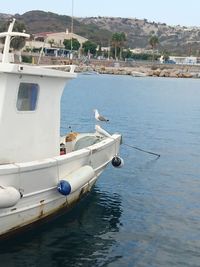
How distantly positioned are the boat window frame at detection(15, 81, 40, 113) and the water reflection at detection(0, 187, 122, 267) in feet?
9.36

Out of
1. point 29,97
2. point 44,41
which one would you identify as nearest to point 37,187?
point 29,97

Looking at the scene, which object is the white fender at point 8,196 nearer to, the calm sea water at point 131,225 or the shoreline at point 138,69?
the calm sea water at point 131,225

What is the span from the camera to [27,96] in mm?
12000

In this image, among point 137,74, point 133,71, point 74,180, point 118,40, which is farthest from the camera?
point 118,40

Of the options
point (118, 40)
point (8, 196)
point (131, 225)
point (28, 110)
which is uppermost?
point (118, 40)

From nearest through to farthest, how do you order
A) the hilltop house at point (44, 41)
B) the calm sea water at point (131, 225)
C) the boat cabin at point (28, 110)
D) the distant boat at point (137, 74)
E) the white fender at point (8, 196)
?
the white fender at point (8, 196), the boat cabin at point (28, 110), the calm sea water at point (131, 225), the hilltop house at point (44, 41), the distant boat at point (137, 74)

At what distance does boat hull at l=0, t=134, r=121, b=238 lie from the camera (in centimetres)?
1066

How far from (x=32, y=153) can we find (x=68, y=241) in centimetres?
224

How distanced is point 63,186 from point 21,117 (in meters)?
1.85

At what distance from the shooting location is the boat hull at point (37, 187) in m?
10.7

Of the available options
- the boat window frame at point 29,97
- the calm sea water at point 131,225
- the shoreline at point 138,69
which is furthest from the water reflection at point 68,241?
the shoreline at point 138,69

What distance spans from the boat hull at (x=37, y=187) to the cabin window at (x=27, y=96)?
4.45 ft

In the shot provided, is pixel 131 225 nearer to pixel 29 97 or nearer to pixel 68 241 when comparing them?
pixel 68 241

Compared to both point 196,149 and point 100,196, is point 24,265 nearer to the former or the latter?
point 100,196
